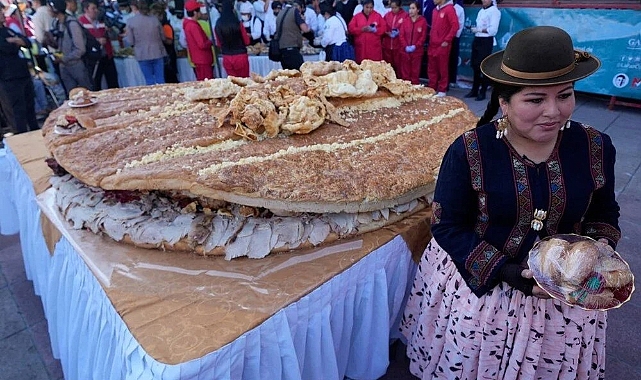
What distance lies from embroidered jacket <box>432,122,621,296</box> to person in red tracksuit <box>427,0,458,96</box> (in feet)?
19.4

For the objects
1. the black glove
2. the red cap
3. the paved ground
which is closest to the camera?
the black glove

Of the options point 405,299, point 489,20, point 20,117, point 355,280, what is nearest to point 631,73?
point 489,20

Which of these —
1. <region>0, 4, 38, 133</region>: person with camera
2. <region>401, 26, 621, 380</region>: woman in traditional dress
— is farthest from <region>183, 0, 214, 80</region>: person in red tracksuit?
<region>401, 26, 621, 380</region>: woman in traditional dress

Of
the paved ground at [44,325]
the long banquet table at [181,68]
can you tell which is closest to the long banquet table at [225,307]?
the paved ground at [44,325]

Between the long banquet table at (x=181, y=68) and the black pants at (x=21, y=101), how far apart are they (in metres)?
2.69

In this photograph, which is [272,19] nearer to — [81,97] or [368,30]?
[368,30]

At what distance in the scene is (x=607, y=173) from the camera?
147cm

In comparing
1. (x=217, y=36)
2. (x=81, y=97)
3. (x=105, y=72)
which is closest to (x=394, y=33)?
(x=217, y=36)

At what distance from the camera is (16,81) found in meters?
5.23

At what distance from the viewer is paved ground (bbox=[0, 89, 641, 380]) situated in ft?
7.61

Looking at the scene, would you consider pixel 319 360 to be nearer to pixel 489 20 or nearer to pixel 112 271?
pixel 112 271

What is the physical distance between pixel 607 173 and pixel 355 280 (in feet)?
3.47

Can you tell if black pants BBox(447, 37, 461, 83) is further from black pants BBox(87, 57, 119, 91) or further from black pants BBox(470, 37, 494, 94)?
black pants BBox(87, 57, 119, 91)

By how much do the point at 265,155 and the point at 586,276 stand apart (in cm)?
136
